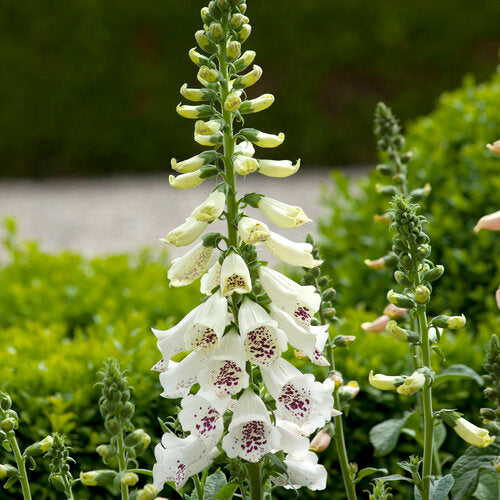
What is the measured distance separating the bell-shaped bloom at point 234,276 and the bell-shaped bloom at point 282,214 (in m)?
0.13

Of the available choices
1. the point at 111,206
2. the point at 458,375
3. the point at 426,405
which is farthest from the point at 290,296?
the point at 111,206

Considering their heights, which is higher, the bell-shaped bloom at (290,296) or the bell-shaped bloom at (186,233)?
the bell-shaped bloom at (186,233)

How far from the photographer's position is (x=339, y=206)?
4809 mm

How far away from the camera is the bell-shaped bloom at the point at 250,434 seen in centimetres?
150

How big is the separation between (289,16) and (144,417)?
10.1 m

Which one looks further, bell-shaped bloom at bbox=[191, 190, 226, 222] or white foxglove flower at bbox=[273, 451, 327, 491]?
white foxglove flower at bbox=[273, 451, 327, 491]

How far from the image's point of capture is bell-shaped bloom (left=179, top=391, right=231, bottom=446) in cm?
152

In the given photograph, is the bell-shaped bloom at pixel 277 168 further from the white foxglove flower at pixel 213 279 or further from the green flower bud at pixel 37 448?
the green flower bud at pixel 37 448

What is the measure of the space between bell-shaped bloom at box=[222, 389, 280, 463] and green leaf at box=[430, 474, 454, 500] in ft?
1.19

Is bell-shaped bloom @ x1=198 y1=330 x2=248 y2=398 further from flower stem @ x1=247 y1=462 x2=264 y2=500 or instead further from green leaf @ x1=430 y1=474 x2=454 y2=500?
green leaf @ x1=430 y1=474 x2=454 y2=500

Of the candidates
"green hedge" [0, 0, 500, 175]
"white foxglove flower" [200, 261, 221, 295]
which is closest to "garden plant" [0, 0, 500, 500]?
"white foxglove flower" [200, 261, 221, 295]

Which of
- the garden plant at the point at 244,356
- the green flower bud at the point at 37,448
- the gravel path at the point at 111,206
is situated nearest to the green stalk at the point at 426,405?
the garden plant at the point at 244,356

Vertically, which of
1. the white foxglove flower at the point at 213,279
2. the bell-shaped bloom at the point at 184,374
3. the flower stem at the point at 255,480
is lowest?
the flower stem at the point at 255,480

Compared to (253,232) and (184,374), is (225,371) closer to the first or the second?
(184,374)
